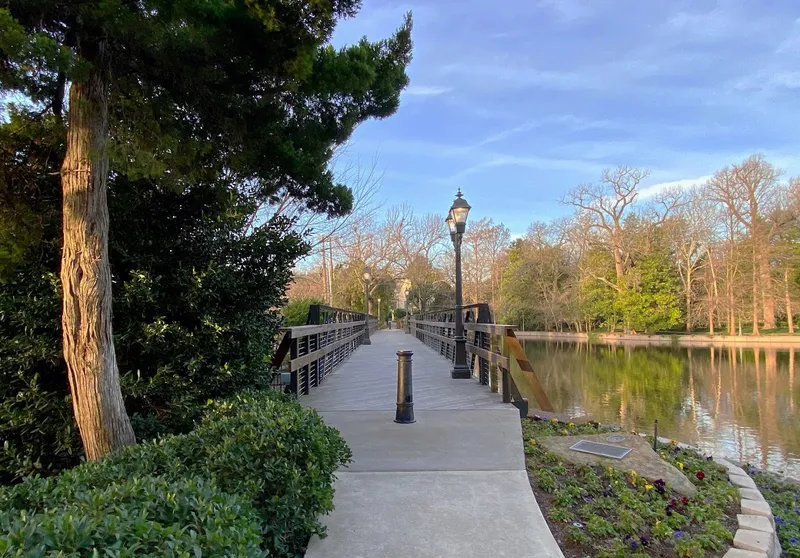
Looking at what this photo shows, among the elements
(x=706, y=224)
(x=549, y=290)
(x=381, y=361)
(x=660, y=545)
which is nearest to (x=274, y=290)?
(x=660, y=545)

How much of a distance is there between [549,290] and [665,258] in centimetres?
941

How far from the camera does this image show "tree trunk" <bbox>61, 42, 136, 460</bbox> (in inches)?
121

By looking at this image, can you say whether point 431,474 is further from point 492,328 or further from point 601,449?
point 492,328

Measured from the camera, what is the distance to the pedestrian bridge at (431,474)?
2.64m

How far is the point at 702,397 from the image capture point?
13.4m

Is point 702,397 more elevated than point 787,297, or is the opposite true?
point 787,297

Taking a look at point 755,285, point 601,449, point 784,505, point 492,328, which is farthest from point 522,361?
point 755,285

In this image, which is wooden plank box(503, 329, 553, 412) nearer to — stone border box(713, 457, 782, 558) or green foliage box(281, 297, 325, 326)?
stone border box(713, 457, 782, 558)

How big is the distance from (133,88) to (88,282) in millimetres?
1657

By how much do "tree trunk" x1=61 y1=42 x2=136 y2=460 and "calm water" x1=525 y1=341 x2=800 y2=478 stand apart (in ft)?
27.9

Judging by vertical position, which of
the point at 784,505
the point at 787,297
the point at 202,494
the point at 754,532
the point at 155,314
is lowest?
the point at 784,505

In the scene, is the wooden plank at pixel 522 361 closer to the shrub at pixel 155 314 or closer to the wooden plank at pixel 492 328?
the wooden plank at pixel 492 328

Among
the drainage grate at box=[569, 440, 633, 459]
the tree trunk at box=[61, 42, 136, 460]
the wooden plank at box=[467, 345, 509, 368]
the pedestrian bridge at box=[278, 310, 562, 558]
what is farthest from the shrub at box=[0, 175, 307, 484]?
the drainage grate at box=[569, 440, 633, 459]

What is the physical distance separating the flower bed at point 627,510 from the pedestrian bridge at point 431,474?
0.63 feet
